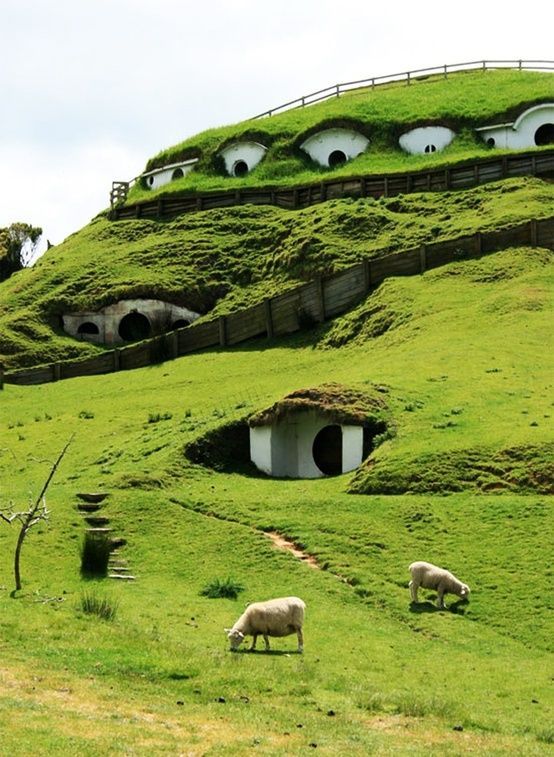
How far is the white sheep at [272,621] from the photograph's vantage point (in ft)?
72.9

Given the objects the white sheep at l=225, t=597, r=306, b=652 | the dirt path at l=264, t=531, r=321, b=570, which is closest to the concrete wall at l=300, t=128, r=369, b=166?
the dirt path at l=264, t=531, r=321, b=570

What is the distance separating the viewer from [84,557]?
30078 mm

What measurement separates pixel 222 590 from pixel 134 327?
159ft

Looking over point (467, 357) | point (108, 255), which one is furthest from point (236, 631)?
point (108, 255)

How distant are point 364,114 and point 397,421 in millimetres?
56717

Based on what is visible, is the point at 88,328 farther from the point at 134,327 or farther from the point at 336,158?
the point at 336,158

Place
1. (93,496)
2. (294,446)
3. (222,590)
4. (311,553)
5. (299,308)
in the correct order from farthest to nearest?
(299,308) → (294,446) → (93,496) → (311,553) → (222,590)

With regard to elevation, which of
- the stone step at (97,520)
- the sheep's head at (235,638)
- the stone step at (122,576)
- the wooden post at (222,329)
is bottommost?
the sheep's head at (235,638)

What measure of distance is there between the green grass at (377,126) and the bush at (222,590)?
5930 cm

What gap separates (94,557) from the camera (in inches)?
1185

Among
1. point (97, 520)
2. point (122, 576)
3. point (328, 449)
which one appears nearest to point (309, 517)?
point (97, 520)

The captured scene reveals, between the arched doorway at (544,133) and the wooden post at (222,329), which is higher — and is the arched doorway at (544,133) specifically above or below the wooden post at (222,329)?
above

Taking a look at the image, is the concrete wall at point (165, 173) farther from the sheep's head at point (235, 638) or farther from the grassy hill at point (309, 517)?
the sheep's head at point (235, 638)

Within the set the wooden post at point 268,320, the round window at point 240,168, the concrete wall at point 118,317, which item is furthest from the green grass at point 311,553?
the round window at point 240,168
